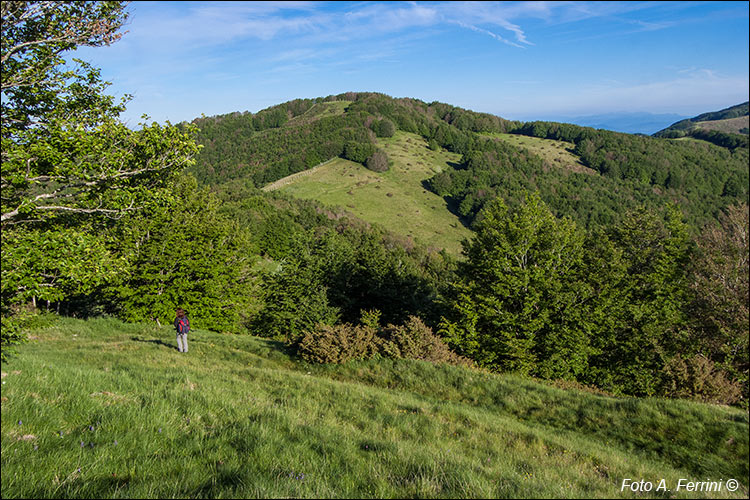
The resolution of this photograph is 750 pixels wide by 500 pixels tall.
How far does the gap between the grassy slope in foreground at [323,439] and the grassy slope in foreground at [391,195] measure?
105526 millimetres

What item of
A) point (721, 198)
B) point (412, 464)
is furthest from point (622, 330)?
point (721, 198)

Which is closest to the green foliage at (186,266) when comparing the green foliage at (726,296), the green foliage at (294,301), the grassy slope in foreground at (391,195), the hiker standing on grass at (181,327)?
the hiker standing on grass at (181,327)

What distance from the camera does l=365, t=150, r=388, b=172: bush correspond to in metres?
171

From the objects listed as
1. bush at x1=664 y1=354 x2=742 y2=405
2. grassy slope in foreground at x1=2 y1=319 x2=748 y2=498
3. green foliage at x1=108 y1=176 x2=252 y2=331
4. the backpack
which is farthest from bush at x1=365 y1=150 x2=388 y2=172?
grassy slope in foreground at x1=2 y1=319 x2=748 y2=498

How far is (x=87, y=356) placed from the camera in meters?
13.5

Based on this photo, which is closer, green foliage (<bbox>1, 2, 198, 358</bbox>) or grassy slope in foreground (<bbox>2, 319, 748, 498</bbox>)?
grassy slope in foreground (<bbox>2, 319, 748, 498</bbox>)

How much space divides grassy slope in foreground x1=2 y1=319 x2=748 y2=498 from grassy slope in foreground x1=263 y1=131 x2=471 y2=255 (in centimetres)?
10553

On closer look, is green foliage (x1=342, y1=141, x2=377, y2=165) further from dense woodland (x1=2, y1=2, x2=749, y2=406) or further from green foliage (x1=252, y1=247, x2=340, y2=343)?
green foliage (x1=252, y1=247, x2=340, y2=343)

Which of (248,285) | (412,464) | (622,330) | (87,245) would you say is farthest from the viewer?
(248,285)

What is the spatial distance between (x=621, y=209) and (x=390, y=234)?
4640 inches

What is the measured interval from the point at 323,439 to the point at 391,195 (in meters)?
143

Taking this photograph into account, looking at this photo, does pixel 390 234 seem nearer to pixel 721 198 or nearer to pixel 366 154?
pixel 366 154

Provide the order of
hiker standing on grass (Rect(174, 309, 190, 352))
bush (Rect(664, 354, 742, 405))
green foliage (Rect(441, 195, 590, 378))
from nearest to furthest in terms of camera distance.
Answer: bush (Rect(664, 354, 742, 405))
hiker standing on grass (Rect(174, 309, 190, 352))
green foliage (Rect(441, 195, 590, 378))

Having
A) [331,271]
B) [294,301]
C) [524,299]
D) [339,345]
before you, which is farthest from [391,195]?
[339,345]
